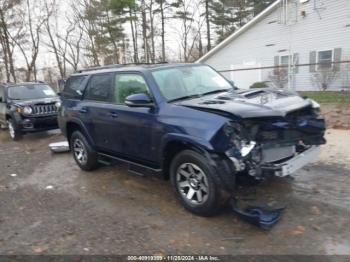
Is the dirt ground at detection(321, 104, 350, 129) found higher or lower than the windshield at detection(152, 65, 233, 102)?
lower

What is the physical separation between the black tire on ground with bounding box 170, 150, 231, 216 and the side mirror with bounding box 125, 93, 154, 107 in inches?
33.2

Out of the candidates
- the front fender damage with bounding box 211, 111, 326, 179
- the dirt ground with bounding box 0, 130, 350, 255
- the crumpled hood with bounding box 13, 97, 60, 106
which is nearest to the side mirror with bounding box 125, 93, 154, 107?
the front fender damage with bounding box 211, 111, 326, 179

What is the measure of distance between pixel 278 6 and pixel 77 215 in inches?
685

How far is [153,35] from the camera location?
113 feet

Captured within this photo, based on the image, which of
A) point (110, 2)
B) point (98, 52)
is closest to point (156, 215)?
point (110, 2)

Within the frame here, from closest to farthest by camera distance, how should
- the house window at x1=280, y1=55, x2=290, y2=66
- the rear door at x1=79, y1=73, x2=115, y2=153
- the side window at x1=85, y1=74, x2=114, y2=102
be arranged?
1. the rear door at x1=79, y1=73, x2=115, y2=153
2. the side window at x1=85, y1=74, x2=114, y2=102
3. the house window at x1=280, y1=55, x2=290, y2=66

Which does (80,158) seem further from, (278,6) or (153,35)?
(153,35)

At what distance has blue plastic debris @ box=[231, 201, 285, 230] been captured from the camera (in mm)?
3881

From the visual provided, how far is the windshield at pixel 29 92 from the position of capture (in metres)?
11.6

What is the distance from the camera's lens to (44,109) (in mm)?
10797

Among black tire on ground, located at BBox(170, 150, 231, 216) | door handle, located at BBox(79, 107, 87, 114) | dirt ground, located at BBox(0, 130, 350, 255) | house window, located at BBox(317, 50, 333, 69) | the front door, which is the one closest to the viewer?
dirt ground, located at BBox(0, 130, 350, 255)

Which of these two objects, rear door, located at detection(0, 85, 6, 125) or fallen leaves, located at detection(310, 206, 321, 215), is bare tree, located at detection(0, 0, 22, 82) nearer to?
rear door, located at detection(0, 85, 6, 125)

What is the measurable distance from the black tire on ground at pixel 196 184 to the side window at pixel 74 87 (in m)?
2.86

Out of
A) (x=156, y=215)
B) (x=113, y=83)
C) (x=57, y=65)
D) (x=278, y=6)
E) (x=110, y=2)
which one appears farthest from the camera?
(x=57, y=65)
